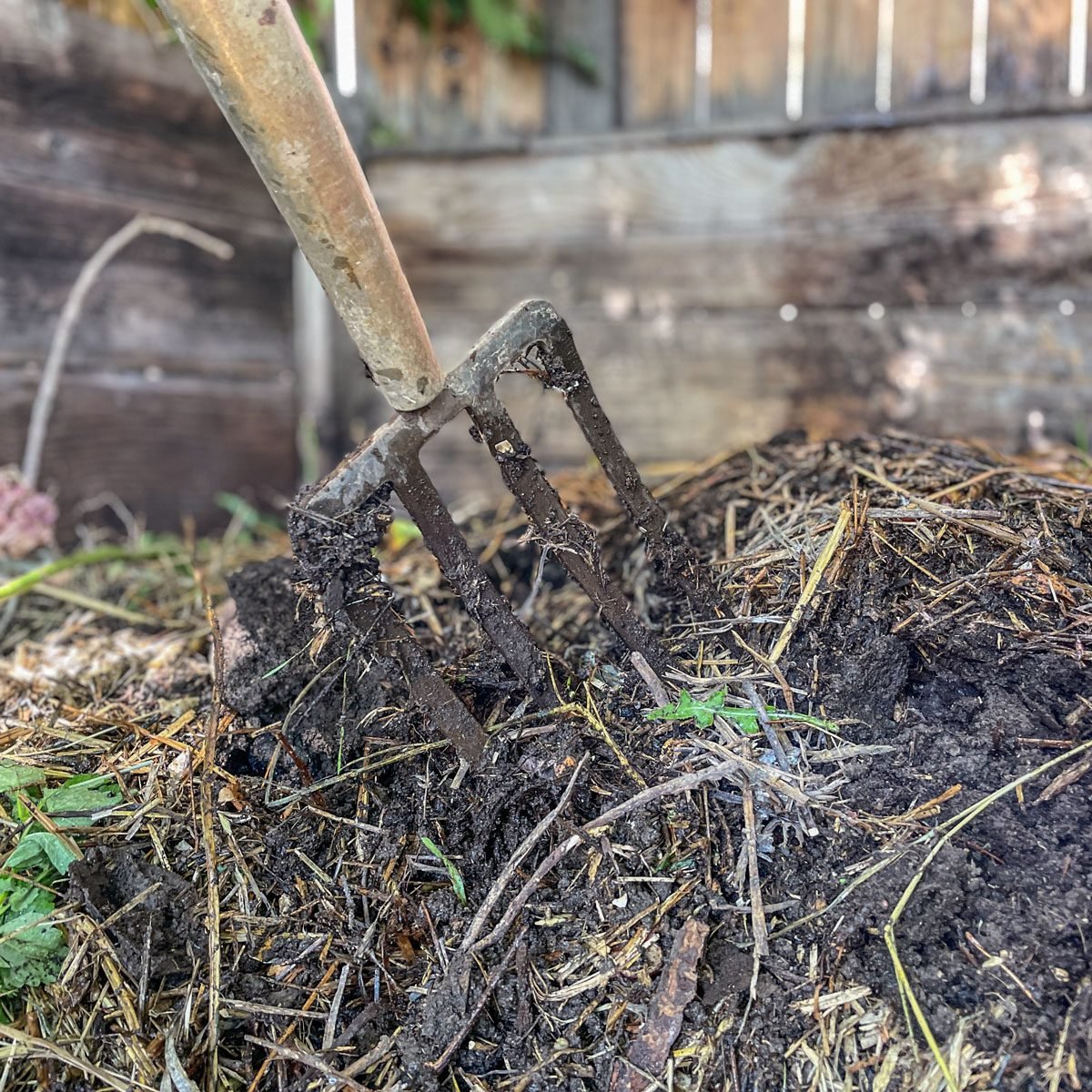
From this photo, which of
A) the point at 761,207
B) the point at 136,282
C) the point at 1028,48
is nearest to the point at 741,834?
the point at 761,207

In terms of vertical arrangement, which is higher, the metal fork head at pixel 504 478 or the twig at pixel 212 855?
the metal fork head at pixel 504 478

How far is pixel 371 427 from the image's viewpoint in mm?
3203

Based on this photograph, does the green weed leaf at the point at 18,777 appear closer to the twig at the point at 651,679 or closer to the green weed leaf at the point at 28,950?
the green weed leaf at the point at 28,950

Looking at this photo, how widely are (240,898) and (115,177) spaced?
2.22 m

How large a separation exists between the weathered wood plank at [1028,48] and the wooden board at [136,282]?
2300mm

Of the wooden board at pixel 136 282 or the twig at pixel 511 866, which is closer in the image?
the twig at pixel 511 866

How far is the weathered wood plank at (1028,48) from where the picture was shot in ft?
8.30

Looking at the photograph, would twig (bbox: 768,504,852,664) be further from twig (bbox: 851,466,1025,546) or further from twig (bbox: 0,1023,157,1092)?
twig (bbox: 0,1023,157,1092)

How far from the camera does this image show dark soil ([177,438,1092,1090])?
1.17 meters

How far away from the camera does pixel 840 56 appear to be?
106 inches

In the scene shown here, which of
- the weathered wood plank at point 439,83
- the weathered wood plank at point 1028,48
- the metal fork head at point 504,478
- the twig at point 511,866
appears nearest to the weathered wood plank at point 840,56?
the weathered wood plank at point 1028,48

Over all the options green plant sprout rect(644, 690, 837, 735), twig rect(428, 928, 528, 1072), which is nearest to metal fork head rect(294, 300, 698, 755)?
green plant sprout rect(644, 690, 837, 735)

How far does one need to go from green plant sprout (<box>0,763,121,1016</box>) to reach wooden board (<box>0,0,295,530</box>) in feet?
4.59

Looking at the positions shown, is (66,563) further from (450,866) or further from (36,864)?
(450,866)
